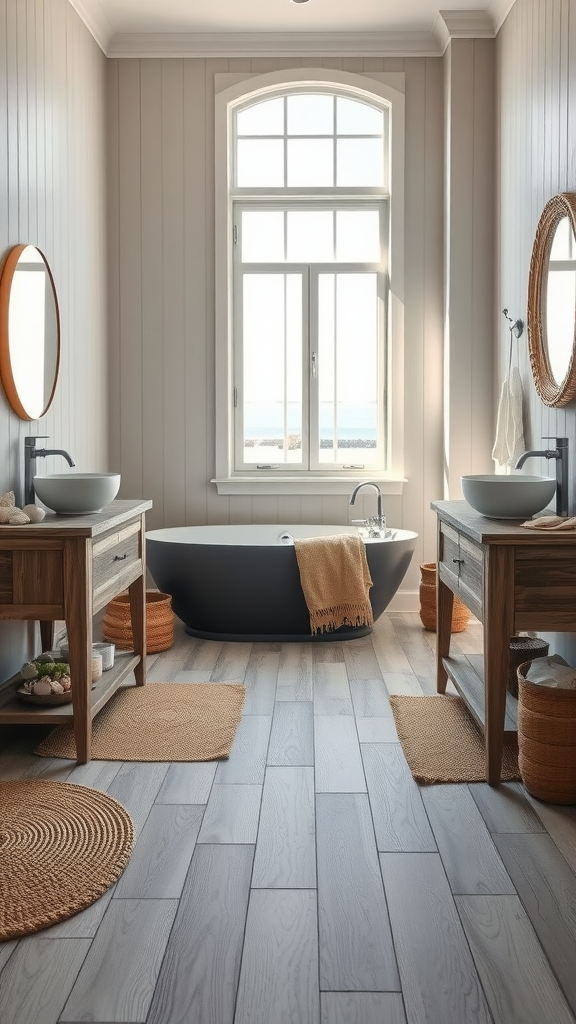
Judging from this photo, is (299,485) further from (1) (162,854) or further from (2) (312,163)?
(1) (162,854)

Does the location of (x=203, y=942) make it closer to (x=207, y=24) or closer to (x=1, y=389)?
(x=1, y=389)

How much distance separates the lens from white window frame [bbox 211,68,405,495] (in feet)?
17.0

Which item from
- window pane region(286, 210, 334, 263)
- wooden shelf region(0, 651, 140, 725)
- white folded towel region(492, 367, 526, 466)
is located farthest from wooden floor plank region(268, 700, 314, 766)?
window pane region(286, 210, 334, 263)

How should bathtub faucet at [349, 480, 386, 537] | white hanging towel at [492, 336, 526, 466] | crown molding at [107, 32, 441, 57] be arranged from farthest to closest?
crown molding at [107, 32, 441, 57] < bathtub faucet at [349, 480, 386, 537] < white hanging towel at [492, 336, 526, 466]

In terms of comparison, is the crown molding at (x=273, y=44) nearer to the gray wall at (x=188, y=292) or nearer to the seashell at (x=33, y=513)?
the gray wall at (x=188, y=292)

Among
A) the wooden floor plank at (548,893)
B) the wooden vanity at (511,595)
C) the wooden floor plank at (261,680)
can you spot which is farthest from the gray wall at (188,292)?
the wooden floor plank at (548,893)

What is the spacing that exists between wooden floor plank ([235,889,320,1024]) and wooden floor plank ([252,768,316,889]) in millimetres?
68

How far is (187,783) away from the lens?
9.00 feet

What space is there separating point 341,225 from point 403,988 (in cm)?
441

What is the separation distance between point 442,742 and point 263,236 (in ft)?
10.9

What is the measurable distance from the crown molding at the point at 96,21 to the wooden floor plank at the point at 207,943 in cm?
403

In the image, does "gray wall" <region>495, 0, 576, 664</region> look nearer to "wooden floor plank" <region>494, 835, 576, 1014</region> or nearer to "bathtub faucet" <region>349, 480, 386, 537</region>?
"bathtub faucet" <region>349, 480, 386, 537</region>

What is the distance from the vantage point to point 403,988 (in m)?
1.71

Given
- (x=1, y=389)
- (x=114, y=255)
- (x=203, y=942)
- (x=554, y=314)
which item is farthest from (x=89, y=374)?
(x=203, y=942)
